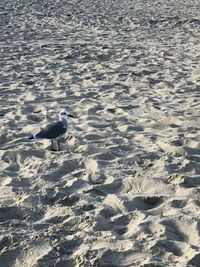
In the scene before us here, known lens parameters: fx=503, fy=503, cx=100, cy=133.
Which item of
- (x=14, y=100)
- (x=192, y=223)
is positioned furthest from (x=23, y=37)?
(x=192, y=223)

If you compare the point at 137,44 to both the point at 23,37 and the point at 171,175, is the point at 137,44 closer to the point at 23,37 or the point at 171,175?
the point at 23,37

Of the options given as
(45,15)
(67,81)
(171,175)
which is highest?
(171,175)

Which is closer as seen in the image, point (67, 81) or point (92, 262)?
point (92, 262)

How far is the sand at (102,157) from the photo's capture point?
164 inches

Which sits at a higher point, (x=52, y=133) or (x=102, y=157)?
(x=52, y=133)

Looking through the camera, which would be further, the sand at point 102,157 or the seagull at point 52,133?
the seagull at point 52,133

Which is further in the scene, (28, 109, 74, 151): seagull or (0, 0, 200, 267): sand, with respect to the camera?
(28, 109, 74, 151): seagull

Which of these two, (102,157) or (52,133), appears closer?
(102,157)

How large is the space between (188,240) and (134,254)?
539mm

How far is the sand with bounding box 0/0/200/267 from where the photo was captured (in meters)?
4.17

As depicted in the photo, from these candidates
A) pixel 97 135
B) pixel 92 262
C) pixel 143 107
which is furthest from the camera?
pixel 143 107

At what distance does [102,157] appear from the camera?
6203mm

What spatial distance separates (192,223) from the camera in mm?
4441

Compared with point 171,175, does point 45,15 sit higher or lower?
lower
